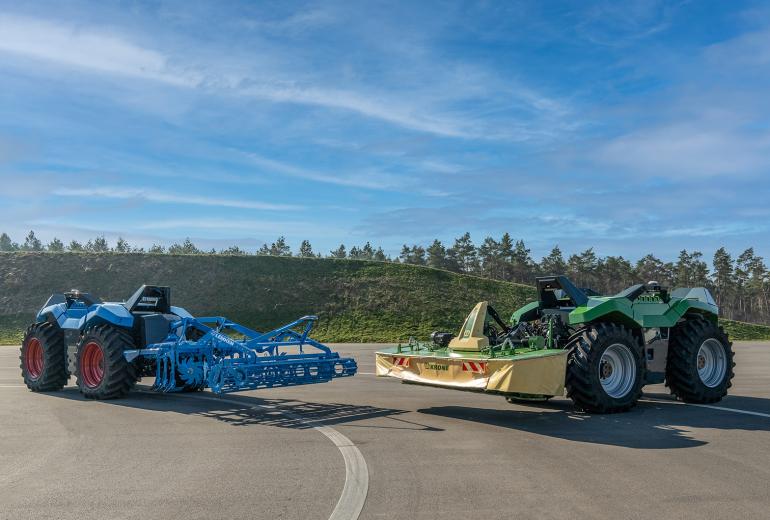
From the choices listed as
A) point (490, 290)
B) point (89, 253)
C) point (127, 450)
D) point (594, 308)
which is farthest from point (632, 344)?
point (89, 253)

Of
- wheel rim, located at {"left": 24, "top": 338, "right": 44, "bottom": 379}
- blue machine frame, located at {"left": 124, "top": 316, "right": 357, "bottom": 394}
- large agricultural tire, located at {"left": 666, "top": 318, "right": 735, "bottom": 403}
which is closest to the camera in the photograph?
blue machine frame, located at {"left": 124, "top": 316, "right": 357, "bottom": 394}

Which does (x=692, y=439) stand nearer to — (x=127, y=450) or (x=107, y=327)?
(x=127, y=450)

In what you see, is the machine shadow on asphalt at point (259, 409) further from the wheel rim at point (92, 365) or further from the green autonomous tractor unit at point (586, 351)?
the green autonomous tractor unit at point (586, 351)

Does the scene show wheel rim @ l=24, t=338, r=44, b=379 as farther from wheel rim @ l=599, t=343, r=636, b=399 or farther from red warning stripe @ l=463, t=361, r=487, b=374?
wheel rim @ l=599, t=343, r=636, b=399

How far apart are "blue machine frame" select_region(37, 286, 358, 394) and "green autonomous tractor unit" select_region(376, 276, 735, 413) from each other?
48.7 inches

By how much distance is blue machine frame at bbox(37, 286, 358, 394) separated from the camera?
9648 millimetres

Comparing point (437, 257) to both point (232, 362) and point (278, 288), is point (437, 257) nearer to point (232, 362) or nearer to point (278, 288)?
point (278, 288)

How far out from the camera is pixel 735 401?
11.2 m

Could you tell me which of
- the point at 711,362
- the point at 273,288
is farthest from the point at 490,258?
the point at 711,362

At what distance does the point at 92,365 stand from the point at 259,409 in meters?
3.86

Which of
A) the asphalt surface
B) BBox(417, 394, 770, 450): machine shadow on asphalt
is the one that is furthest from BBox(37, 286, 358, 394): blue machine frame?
BBox(417, 394, 770, 450): machine shadow on asphalt

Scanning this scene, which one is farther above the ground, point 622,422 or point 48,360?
point 48,360

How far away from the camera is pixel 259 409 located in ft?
33.9

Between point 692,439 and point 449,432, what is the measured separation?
9.50ft
